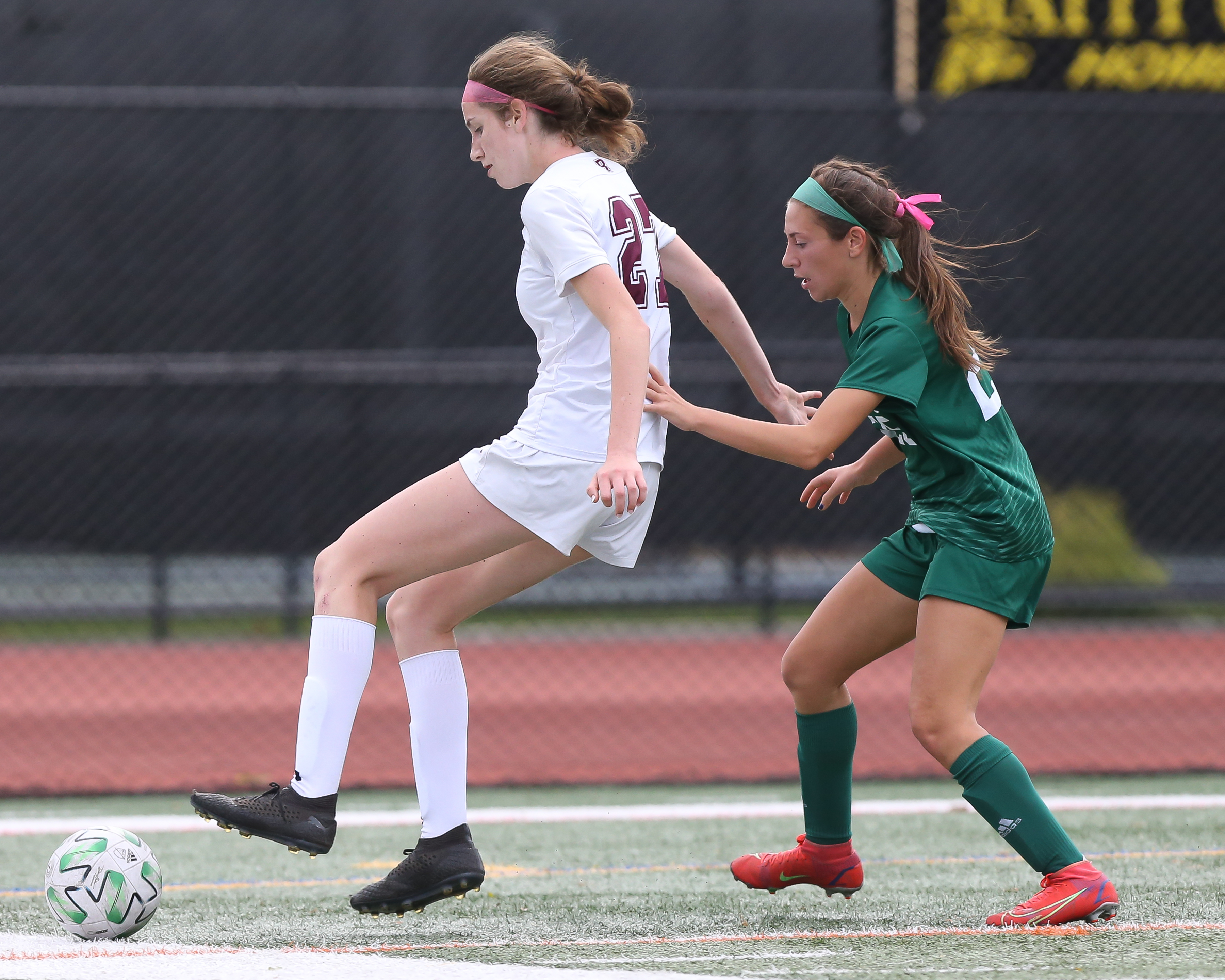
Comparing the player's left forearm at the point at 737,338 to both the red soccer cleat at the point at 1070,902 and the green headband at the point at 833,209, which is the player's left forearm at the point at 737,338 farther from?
the red soccer cleat at the point at 1070,902

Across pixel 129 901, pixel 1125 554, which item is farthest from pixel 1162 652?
pixel 129 901

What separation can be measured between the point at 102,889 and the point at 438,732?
77 centimetres

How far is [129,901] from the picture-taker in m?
3.41

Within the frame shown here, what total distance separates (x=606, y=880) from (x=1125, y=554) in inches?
297

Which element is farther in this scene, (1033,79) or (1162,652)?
(1162,652)

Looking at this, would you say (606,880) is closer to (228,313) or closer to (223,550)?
(223,550)

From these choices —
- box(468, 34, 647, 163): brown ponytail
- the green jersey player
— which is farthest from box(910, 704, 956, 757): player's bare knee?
box(468, 34, 647, 163): brown ponytail

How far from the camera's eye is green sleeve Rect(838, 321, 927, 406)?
11.0 ft

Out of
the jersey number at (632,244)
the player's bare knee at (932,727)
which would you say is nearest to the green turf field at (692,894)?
the player's bare knee at (932,727)

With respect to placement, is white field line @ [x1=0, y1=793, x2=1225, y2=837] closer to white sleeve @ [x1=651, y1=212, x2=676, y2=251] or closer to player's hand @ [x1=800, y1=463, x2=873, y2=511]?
player's hand @ [x1=800, y1=463, x2=873, y2=511]

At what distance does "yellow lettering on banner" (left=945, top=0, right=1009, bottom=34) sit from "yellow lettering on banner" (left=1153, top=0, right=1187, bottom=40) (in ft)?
0.84

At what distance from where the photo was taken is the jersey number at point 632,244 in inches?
132

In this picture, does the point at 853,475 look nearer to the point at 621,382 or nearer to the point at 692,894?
the point at 621,382

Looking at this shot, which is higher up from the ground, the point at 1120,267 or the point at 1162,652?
the point at 1120,267
